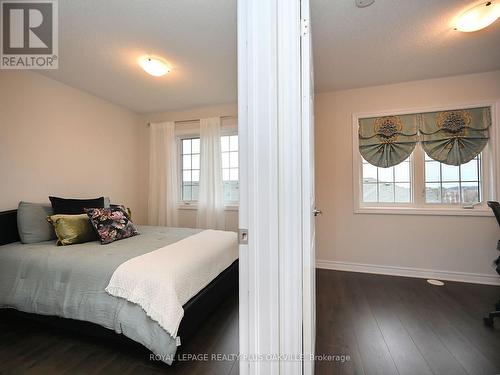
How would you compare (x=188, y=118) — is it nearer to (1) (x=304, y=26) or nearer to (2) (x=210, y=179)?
(2) (x=210, y=179)

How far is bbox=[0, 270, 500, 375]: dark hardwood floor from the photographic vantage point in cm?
137

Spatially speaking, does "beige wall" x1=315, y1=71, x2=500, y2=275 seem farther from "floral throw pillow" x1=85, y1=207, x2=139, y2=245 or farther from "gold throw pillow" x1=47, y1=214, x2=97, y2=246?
"gold throw pillow" x1=47, y1=214, x2=97, y2=246

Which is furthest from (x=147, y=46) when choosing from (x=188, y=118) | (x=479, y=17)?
(x=479, y=17)

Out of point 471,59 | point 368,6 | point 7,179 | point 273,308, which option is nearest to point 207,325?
point 273,308

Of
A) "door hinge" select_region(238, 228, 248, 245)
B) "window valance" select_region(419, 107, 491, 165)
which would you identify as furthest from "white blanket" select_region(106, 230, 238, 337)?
"window valance" select_region(419, 107, 491, 165)

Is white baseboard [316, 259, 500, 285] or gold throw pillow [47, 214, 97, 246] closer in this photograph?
gold throw pillow [47, 214, 97, 246]

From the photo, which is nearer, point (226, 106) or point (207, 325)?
point (207, 325)

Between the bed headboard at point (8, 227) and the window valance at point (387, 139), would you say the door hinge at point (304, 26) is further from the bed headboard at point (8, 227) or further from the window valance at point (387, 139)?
the bed headboard at point (8, 227)

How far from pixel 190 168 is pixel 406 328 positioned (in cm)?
328

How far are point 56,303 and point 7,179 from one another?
61.6 inches

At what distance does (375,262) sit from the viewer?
282cm

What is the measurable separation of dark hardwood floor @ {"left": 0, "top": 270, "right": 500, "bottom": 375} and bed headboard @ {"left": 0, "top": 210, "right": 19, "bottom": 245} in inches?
27.2

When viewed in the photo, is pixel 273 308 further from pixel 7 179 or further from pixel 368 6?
pixel 7 179

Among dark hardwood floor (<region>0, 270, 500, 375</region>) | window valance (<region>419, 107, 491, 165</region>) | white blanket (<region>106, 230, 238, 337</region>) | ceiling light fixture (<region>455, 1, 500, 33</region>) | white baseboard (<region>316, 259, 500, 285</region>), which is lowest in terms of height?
dark hardwood floor (<region>0, 270, 500, 375</region>)
